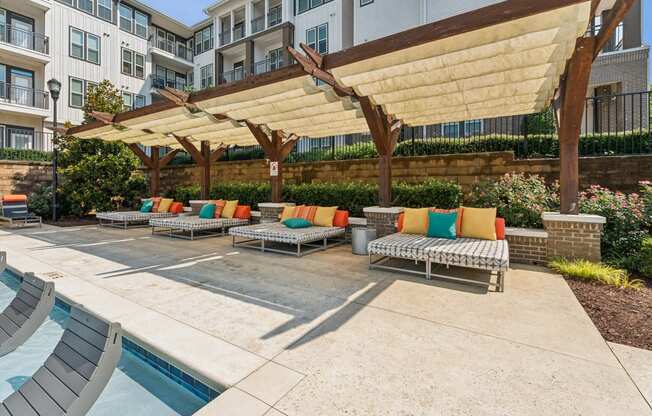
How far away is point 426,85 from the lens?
5.75 metres

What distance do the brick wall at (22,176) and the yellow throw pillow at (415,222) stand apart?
15.5 metres

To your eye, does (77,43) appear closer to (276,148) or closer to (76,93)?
(76,93)

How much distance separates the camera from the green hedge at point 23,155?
43.1 feet

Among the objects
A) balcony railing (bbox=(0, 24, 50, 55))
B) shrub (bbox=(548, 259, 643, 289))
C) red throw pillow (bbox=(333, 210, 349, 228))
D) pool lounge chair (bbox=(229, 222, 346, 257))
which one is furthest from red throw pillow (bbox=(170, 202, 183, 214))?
balcony railing (bbox=(0, 24, 50, 55))

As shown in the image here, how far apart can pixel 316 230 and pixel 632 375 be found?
Answer: 548 cm

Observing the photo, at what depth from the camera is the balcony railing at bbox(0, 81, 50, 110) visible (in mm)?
15156

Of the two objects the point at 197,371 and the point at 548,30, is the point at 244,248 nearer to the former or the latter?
the point at 197,371

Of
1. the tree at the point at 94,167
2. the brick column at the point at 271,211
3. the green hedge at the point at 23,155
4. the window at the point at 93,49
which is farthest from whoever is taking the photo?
the window at the point at 93,49

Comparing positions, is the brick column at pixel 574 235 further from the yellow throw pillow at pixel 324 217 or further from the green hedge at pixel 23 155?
the green hedge at pixel 23 155

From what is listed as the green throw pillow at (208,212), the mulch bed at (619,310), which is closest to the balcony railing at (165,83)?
the green throw pillow at (208,212)

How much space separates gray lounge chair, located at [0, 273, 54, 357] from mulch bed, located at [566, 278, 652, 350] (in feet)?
17.3

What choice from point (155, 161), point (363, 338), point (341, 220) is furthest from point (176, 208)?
point (363, 338)

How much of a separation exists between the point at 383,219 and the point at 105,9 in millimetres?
21822

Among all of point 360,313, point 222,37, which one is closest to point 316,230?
point 360,313
